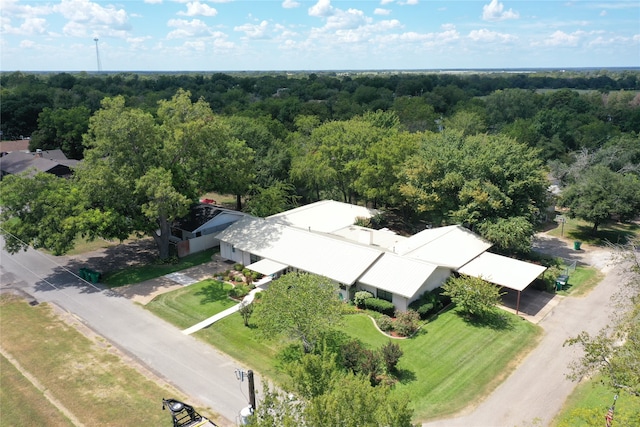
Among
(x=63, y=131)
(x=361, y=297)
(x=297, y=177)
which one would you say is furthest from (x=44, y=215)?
(x=63, y=131)

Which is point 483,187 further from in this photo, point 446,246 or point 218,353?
point 218,353

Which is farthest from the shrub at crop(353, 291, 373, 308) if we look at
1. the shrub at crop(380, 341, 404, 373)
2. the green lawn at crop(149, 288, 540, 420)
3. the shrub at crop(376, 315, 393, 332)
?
the shrub at crop(380, 341, 404, 373)

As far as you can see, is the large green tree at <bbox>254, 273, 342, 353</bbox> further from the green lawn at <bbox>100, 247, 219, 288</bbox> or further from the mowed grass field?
the green lawn at <bbox>100, 247, 219, 288</bbox>

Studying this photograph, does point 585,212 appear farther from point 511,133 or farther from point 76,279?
point 76,279

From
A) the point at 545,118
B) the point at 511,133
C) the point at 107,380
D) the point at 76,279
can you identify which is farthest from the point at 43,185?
the point at 545,118

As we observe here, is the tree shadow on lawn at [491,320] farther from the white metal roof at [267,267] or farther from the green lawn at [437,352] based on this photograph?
the white metal roof at [267,267]
